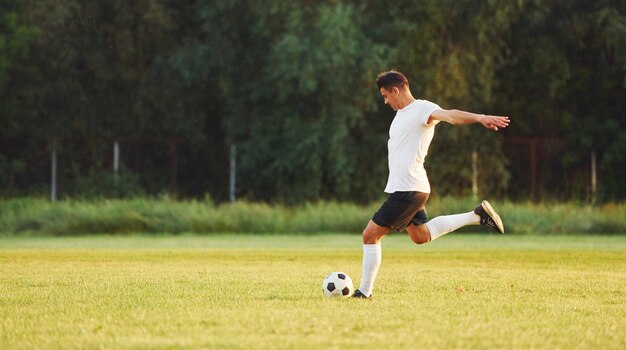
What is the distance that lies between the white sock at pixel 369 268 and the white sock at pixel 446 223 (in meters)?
0.85

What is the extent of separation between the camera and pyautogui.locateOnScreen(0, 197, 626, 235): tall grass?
3077 cm

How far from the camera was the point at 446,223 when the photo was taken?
1236 centimetres

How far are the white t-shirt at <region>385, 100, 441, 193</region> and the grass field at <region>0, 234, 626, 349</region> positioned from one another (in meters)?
1.07

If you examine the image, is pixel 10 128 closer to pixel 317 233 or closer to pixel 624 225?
pixel 317 233

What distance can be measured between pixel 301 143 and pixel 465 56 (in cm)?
615

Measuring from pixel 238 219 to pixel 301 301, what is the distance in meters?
20.5

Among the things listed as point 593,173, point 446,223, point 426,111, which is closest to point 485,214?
point 446,223

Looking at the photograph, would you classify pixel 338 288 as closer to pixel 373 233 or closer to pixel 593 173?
pixel 373 233

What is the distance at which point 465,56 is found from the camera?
128 ft

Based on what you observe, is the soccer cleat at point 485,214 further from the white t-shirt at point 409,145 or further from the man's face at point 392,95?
the man's face at point 392,95

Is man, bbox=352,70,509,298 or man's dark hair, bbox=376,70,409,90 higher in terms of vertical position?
man's dark hair, bbox=376,70,409,90

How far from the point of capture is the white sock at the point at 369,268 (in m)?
11.3

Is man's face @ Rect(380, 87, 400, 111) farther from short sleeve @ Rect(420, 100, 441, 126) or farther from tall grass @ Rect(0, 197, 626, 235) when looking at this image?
tall grass @ Rect(0, 197, 626, 235)

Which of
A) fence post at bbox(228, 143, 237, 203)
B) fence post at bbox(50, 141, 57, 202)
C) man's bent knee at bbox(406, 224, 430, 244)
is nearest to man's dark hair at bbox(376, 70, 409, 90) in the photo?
man's bent knee at bbox(406, 224, 430, 244)
